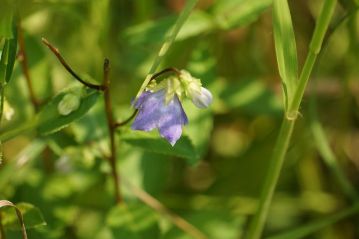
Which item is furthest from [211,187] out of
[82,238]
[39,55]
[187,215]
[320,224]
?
[39,55]

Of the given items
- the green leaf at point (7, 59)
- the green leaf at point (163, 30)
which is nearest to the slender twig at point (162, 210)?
the green leaf at point (163, 30)

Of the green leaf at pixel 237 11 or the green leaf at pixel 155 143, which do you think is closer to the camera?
the green leaf at pixel 155 143

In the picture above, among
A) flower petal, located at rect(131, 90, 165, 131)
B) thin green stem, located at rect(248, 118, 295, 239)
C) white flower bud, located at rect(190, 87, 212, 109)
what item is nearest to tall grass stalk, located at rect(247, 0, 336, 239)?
thin green stem, located at rect(248, 118, 295, 239)

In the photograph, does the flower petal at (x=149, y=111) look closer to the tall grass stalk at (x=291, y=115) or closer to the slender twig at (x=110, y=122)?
the slender twig at (x=110, y=122)

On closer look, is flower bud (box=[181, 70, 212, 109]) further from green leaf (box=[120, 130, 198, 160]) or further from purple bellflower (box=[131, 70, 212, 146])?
green leaf (box=[120, 130, 198, 160])

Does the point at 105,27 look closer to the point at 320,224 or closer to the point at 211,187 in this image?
the point at 211,187

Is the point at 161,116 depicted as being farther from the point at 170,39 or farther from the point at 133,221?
the point at 133,221
